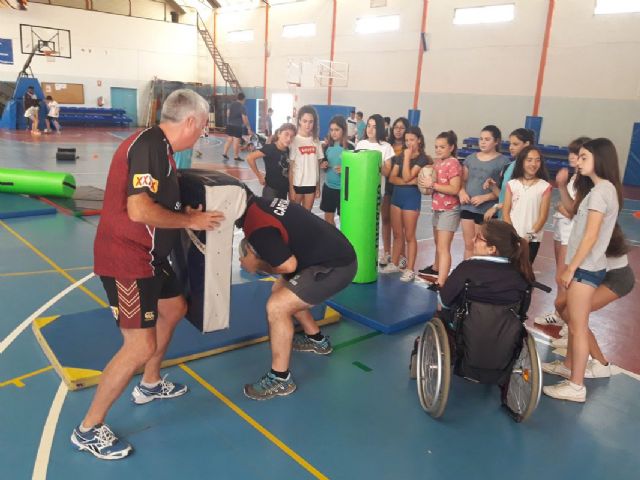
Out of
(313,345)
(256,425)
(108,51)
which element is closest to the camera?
(256,425)

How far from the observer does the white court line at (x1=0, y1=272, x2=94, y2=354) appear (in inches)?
137

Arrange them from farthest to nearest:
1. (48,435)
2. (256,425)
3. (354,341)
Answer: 1. (354,341)
2. (256,425)
3. (48,435)

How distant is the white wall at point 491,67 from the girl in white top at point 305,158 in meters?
11.4

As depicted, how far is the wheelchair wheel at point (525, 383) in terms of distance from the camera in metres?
2.69

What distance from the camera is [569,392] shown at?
10.3 feet

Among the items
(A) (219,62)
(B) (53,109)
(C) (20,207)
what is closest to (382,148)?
(C) (20,207)

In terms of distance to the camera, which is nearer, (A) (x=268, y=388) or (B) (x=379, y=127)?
(A) (x=268, y=388)

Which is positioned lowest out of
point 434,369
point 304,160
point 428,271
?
point 428,271

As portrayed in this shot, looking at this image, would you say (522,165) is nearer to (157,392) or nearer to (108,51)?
(157,392)

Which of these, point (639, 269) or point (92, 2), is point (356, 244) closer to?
point (639, 269)

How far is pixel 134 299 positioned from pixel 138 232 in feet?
1.00

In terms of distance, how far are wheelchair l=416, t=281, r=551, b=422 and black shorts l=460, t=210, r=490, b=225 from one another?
190cm

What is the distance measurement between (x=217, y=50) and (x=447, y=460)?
2584cm

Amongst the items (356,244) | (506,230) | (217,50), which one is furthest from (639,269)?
(217,50)
